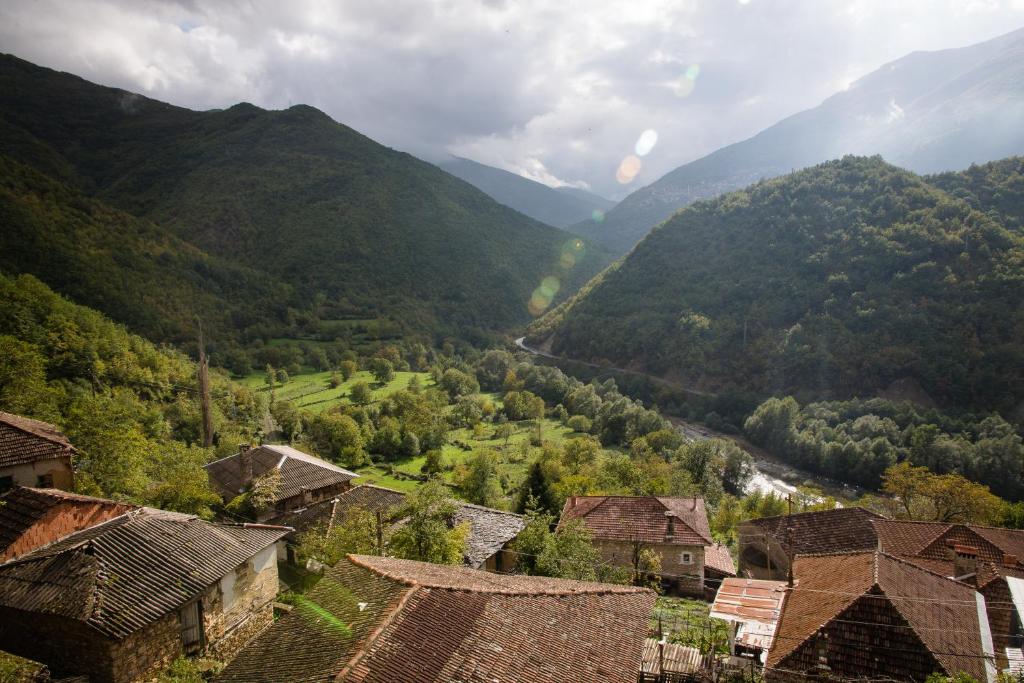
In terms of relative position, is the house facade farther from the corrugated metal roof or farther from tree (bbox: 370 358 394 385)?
tree (bbox: 370 358 394 385)

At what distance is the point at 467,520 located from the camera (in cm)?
2511

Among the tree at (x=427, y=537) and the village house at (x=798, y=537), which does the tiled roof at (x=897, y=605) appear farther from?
the village house at (x=798, y=537)

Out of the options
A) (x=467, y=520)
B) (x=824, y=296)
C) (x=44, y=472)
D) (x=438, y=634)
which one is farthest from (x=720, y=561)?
(x=824, y=296)

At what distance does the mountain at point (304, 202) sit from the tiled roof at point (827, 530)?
332 feet

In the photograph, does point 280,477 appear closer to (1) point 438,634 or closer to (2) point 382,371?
(1) point 438,634

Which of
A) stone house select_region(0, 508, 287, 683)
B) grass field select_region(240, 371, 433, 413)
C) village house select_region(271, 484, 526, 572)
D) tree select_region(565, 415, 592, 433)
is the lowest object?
tree select_region(565, 415, 592, 433)

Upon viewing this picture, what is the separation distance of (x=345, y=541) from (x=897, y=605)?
17.0m

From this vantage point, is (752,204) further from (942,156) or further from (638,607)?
(942,156)

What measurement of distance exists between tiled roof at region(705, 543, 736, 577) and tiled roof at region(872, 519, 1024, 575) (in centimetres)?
742

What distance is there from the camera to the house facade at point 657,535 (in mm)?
26625

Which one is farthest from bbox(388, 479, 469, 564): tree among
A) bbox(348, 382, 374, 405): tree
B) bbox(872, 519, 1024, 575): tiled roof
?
bbox(348, 382, 374, 405): tree

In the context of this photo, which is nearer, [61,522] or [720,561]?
[61,522]

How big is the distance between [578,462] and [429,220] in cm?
12562

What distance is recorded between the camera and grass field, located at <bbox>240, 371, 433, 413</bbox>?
2761 inches
